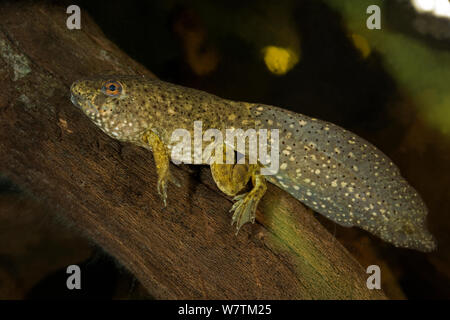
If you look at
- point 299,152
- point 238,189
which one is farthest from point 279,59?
point 238,189

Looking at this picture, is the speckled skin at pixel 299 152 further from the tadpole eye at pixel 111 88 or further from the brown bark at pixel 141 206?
the brown bark at pixel 141 206

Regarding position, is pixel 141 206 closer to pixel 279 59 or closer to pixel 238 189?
pixel 238 189

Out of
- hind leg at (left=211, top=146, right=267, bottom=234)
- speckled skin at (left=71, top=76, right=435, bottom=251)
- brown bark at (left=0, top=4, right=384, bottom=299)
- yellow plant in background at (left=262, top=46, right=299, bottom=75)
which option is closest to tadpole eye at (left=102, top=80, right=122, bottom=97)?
speckled skin at (left=71, top=76, right=435, bottom=251)

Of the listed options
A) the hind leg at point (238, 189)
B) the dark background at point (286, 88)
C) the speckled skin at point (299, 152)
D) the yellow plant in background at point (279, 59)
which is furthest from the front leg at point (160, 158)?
the yellow plant in background at point (279, 59)

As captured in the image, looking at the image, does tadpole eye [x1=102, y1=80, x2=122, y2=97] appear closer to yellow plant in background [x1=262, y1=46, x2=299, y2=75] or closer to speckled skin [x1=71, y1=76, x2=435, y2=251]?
speckled skin [x1=71, y1=76, x2=435, y2=251]

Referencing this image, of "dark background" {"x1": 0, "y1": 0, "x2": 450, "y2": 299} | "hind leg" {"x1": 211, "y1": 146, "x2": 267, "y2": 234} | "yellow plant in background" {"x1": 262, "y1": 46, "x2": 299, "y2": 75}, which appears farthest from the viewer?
"yellow plant in background" {"x1": 262, "y1": 46, "x2": 299, "y2": 75}

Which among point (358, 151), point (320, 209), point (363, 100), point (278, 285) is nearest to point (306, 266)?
point (278, 285)
